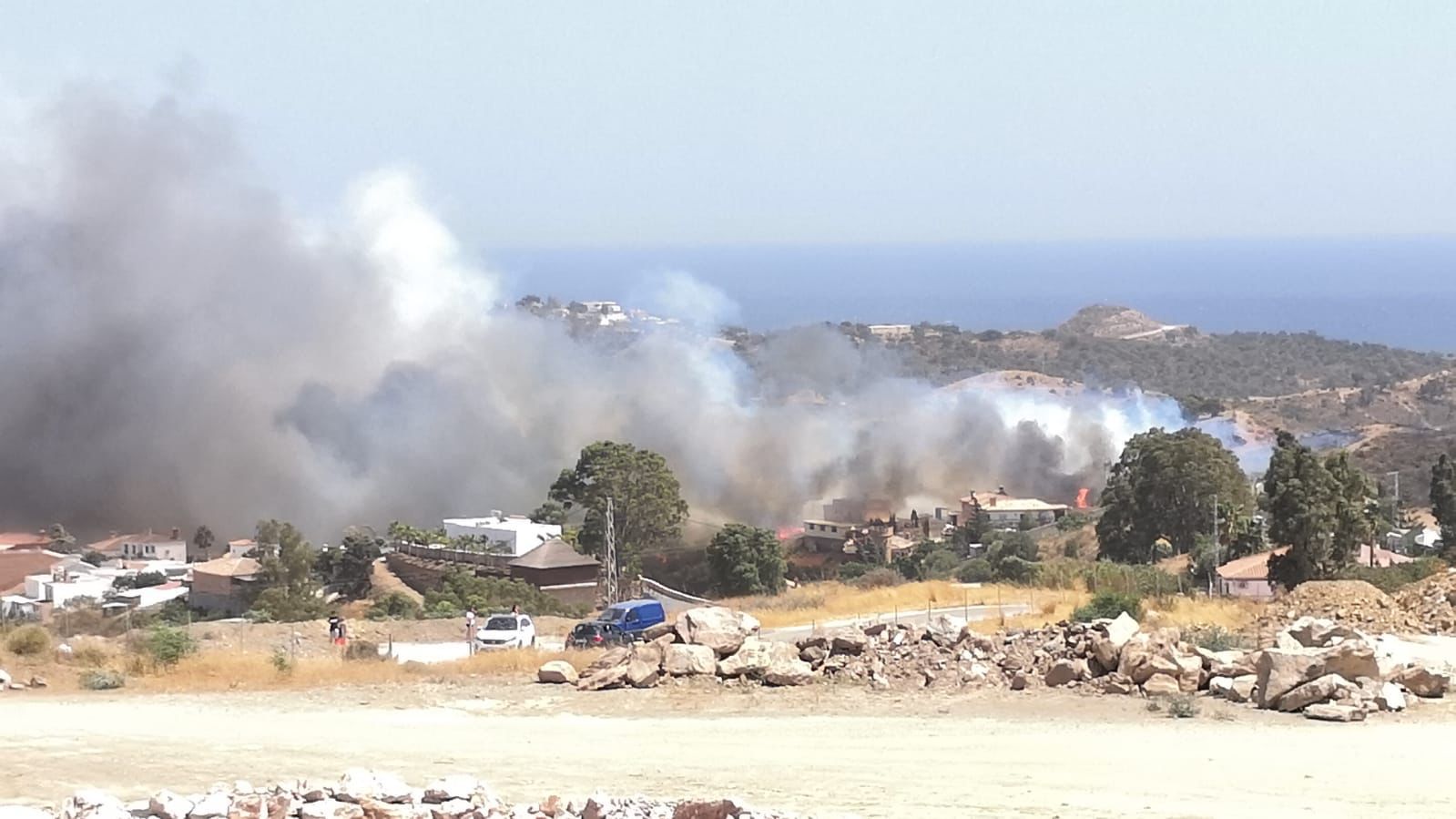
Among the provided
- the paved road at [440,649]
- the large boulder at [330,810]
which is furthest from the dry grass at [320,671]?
the large boulder at [330,810]

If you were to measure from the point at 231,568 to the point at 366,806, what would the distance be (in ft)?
147

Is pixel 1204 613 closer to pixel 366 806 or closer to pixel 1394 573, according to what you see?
pixel 1394 573

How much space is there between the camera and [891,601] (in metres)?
39.4

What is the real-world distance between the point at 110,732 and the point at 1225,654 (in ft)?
47.7

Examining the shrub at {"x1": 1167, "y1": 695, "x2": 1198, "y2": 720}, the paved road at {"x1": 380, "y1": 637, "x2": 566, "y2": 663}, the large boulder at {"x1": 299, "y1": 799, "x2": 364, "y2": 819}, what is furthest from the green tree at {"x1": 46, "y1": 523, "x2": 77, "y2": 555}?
the large boulder at {"x1": 299, "y1": 799, "x2": 364, "y2": 819}

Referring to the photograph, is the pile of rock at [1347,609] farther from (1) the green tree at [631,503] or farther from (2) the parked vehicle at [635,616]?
(1) the green tree at [631,503]

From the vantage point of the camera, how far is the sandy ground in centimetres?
1636

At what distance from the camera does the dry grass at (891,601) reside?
118 feet

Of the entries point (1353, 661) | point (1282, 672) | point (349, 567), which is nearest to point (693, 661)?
point (1282, 672)

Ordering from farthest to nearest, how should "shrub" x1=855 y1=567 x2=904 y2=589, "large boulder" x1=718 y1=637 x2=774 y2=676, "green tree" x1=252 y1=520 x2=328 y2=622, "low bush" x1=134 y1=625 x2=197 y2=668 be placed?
"shrub" x1=855 y1=567 x2=904 y2=589
"green tree" x1=252 y1=520 x2=328 y2=622
"low bush" x1=134 y1=625 x2=197 y2=668
"large boulder" x1=718 y1=637 x2=774 y2=676

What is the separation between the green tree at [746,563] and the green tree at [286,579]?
1283cm

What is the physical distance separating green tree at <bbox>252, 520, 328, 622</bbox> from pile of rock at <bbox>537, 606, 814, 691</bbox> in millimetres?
18415

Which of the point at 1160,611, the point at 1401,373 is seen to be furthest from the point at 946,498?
the point at 1401,373

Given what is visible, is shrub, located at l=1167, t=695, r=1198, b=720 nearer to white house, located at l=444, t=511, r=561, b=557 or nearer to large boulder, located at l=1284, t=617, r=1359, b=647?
large boulder, located at l=1284, t=617, r=1359, b=647
